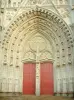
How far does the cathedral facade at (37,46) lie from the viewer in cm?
1127

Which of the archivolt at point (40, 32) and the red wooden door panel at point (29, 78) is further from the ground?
the archivolt at point (40, 32)

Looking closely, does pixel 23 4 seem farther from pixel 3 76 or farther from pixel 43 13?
pixel 3 76

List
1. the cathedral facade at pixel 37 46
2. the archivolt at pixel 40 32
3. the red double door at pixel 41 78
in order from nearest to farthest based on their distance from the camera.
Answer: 1. the cathedral facade at pixel 37 46
2. the archivolt at pixel 40 32
3. the red double door at pixel 41 78

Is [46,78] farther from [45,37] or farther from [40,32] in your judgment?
[40,32]

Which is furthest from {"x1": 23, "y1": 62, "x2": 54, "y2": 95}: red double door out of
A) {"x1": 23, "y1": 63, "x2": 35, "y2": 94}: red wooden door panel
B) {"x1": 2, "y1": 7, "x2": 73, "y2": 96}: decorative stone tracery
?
{"x1": 2, "y1": 7, "x2": 73, "y2": 96}: decorative stone tracery

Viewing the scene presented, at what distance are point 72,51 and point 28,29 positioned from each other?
282cm

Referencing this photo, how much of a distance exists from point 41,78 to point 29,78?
65cm

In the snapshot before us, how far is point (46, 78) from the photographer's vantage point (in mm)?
11695

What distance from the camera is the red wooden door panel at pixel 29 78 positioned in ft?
38.1

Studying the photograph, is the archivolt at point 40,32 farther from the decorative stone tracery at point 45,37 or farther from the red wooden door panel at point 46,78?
the red wooden door panel at point 46,78

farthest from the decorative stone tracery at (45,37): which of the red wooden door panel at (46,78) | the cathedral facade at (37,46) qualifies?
the red wooden door panel at (46,78)

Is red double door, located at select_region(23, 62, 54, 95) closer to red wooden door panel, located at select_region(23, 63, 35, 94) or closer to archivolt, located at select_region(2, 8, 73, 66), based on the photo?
red wooden door panel, located at select_region(23, 63, 35, 94)

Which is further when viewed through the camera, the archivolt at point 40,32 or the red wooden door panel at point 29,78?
the red wooden door panel at point 29,78

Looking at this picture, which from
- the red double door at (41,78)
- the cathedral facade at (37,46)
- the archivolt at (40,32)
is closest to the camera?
the cathedral facade at (37,46)
